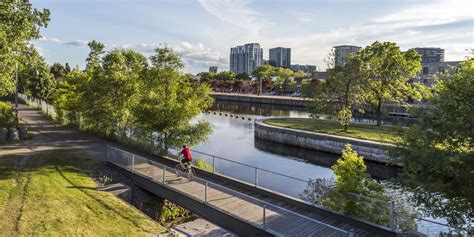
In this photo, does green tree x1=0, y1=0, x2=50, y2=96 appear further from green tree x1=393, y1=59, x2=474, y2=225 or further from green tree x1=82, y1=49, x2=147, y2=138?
green tree x1=393, y1=59, x2=474, y2=225

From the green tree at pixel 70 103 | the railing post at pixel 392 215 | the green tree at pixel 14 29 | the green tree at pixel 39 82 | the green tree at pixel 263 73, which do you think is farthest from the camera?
the green tree at pixel 263 73

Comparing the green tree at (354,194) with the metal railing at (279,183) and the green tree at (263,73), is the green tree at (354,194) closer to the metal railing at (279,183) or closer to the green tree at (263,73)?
the metal railing at (279,183)

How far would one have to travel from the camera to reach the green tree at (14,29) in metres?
17.3

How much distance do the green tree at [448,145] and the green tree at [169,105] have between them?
46.6ft

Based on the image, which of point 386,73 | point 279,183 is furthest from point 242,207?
point 386,73

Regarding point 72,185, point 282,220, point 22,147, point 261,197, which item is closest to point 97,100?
point 22,147

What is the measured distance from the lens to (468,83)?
8.67 m

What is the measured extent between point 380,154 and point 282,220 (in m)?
18.4

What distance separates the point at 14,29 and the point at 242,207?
15.2 m

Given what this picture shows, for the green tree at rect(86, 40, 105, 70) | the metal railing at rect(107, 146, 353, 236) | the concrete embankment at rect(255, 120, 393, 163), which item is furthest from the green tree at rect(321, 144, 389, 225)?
the green tree at rect(86, 40, 105, 70)

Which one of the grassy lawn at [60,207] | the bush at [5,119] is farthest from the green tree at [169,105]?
the bush at [5,119]

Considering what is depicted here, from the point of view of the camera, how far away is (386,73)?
38.9 m

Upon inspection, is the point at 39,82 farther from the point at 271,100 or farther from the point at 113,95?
the point at 271,100

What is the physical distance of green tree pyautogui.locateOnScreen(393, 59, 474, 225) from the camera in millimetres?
8508
